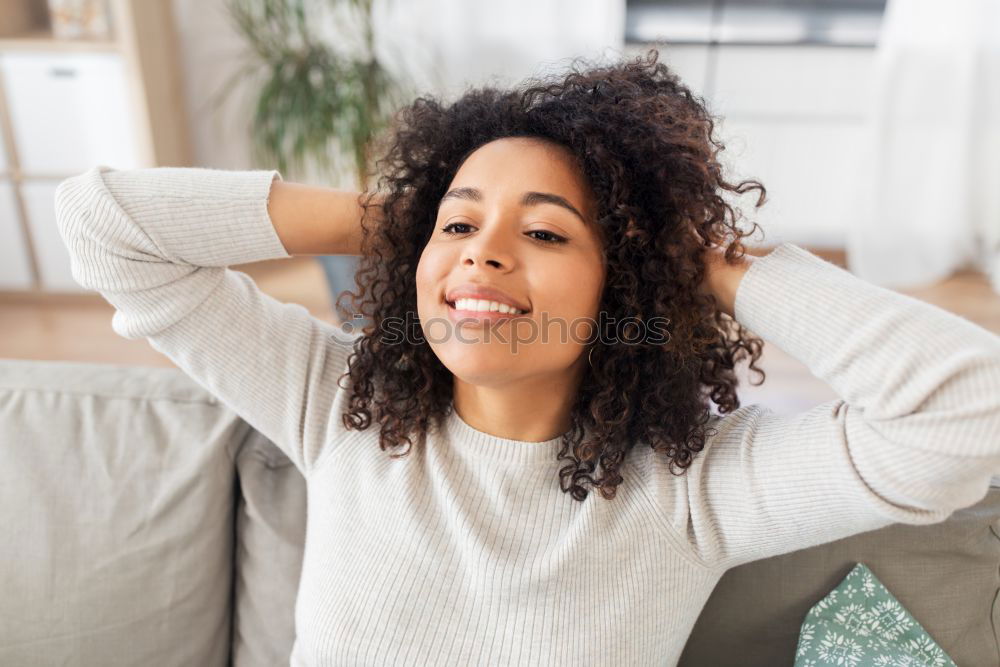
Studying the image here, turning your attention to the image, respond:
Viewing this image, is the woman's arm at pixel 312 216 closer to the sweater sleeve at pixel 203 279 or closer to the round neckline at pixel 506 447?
the sweater sleeve at pixel 203 279

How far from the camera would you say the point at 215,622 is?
125 centimetres

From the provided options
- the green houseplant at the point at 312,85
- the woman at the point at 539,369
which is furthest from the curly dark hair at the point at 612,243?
the green houseplant at the point at 312,85

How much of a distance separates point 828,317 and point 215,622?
1023 mm

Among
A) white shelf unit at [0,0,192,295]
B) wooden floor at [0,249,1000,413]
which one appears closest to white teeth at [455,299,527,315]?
wooden floor at [0,249,1000,413]

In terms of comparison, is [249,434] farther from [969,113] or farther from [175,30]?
[969,113]

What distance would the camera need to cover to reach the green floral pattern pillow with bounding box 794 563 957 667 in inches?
43.0

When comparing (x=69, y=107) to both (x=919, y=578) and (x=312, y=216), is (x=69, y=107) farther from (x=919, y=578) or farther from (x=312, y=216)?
(x=919, y=578)

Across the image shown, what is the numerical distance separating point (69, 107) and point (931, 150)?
13.0 feet

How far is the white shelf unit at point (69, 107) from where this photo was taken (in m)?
3.26

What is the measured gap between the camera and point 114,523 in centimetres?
118

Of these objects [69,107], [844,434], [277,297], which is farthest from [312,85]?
[844,434]

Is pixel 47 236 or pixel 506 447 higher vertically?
pixel 506 447

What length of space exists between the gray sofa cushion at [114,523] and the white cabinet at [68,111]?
2.48 meters

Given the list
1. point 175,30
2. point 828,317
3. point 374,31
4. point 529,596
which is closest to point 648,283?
point 828,317
